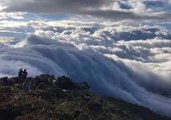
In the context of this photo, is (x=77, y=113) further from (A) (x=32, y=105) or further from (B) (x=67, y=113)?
(A) (x=32, y=105)

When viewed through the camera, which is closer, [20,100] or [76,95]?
[20,100]

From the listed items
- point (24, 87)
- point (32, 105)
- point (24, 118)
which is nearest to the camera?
point (24, 118)

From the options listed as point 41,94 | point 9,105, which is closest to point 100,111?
point 41,94

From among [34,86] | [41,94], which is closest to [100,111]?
[41,94]

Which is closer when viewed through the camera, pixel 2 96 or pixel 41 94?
pixel 2 96

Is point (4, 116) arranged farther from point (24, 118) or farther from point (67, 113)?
point (67, 113)

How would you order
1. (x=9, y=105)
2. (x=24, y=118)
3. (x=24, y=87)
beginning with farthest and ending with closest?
(x=24, y=87)
(x=9, y=105)
(x=24, y=118)

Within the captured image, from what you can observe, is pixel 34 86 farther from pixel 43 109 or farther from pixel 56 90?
pixel 43 109

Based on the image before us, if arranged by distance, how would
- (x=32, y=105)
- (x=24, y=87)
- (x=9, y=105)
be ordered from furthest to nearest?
1. (x=24, y=87)
2. (x=32, y=105)
3. (x=9, y=105)

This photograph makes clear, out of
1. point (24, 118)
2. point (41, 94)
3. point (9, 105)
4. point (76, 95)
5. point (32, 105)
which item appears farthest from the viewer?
point (76, 95)
